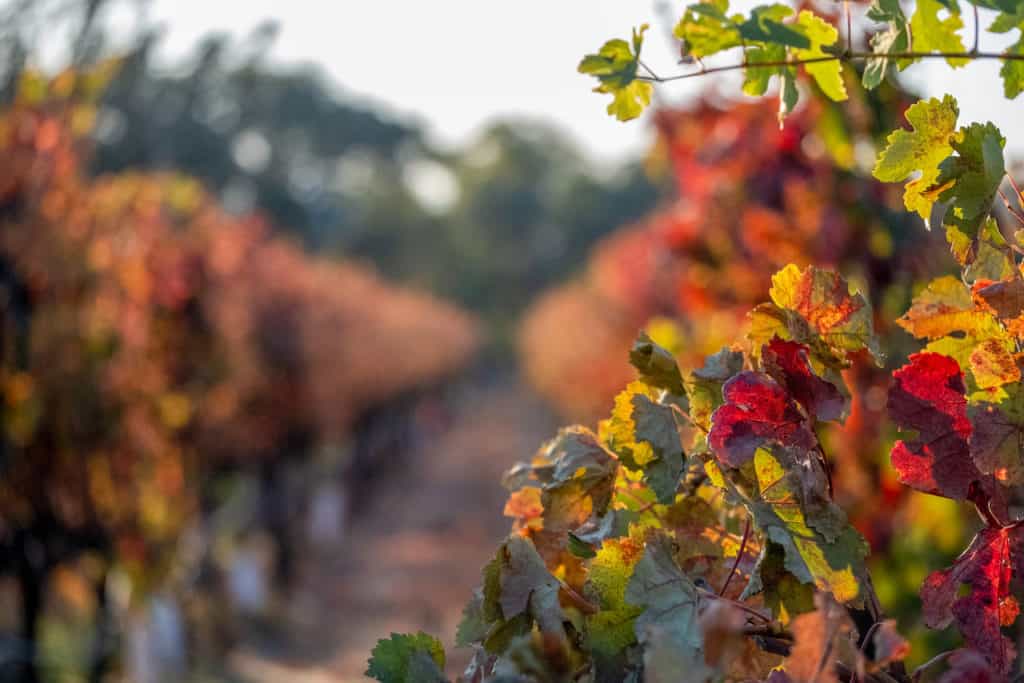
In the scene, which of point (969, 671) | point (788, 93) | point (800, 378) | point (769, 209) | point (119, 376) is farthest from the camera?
point (119, 376)

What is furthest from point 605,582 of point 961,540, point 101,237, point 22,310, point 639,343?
point 101,237

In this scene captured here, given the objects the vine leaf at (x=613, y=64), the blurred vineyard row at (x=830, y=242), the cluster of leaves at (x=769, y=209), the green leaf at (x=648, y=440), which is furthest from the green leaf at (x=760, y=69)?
the blurred vineyard row at (x=830, y=242)

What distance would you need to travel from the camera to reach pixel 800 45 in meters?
0.89

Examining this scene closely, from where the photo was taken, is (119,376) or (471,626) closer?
(471,626)

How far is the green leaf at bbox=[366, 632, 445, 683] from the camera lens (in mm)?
833

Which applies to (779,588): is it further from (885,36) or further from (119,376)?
(119,376)

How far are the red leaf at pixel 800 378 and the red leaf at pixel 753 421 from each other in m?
0.01

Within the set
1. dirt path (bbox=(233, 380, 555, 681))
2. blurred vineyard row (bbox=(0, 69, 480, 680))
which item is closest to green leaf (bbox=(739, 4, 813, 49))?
dirt path (bbox=(233, 380, 555, 681))

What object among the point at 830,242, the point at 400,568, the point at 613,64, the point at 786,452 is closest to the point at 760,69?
the point at 613,64

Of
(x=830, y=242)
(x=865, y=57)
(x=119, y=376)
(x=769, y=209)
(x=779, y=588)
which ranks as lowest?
(x=779, y=588)

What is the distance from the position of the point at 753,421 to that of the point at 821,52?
0.36 m

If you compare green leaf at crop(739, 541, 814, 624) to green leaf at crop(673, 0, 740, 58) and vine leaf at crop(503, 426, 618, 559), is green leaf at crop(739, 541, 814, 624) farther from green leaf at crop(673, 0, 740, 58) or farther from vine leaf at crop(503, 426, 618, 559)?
green leaf at crop(673, 0, 740, 58)

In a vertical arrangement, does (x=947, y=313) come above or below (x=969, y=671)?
above

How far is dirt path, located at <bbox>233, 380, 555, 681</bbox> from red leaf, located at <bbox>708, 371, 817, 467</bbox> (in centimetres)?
208
